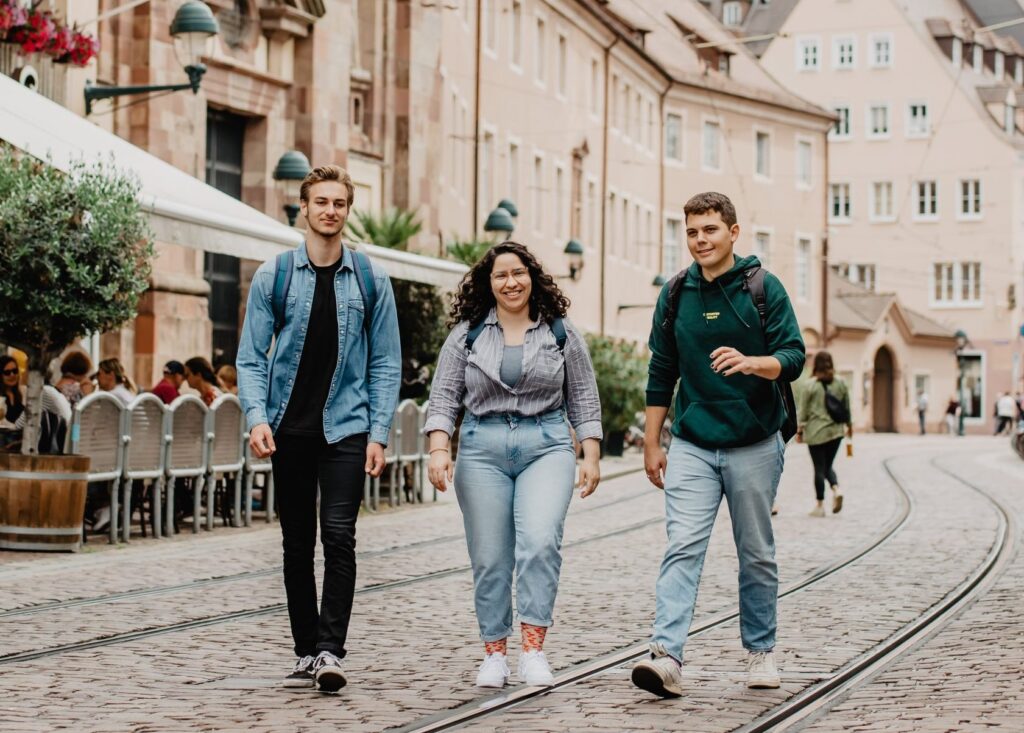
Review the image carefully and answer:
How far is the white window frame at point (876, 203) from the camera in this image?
75975 millimetres

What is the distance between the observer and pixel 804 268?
66.9m

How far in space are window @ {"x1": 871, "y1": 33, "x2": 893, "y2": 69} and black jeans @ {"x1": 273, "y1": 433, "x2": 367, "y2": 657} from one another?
228 ft

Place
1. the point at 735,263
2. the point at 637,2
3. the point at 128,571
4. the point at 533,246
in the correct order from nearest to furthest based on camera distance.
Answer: the point at 735,263 < the point at 128,571 < the point at 533,246 < the point at 637,2

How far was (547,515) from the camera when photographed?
24.1 ft

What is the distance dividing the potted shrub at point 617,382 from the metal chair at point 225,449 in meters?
15.3

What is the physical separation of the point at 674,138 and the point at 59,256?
4686 centimetres

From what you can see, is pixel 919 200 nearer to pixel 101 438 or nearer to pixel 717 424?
pixel 101 438

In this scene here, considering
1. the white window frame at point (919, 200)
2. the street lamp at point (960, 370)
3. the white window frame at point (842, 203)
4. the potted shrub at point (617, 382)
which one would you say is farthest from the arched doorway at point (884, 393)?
the potted shrub at point (617, 382)

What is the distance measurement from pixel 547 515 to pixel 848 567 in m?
6.17

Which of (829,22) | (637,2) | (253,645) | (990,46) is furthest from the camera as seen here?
(990,46)

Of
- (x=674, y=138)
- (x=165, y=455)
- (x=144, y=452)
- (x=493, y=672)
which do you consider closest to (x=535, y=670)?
(x=493, y=672)

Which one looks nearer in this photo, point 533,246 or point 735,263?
point 735,263

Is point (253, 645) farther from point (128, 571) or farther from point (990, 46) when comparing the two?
point (990, 46)

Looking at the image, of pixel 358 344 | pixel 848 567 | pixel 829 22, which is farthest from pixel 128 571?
pixel 829 22
